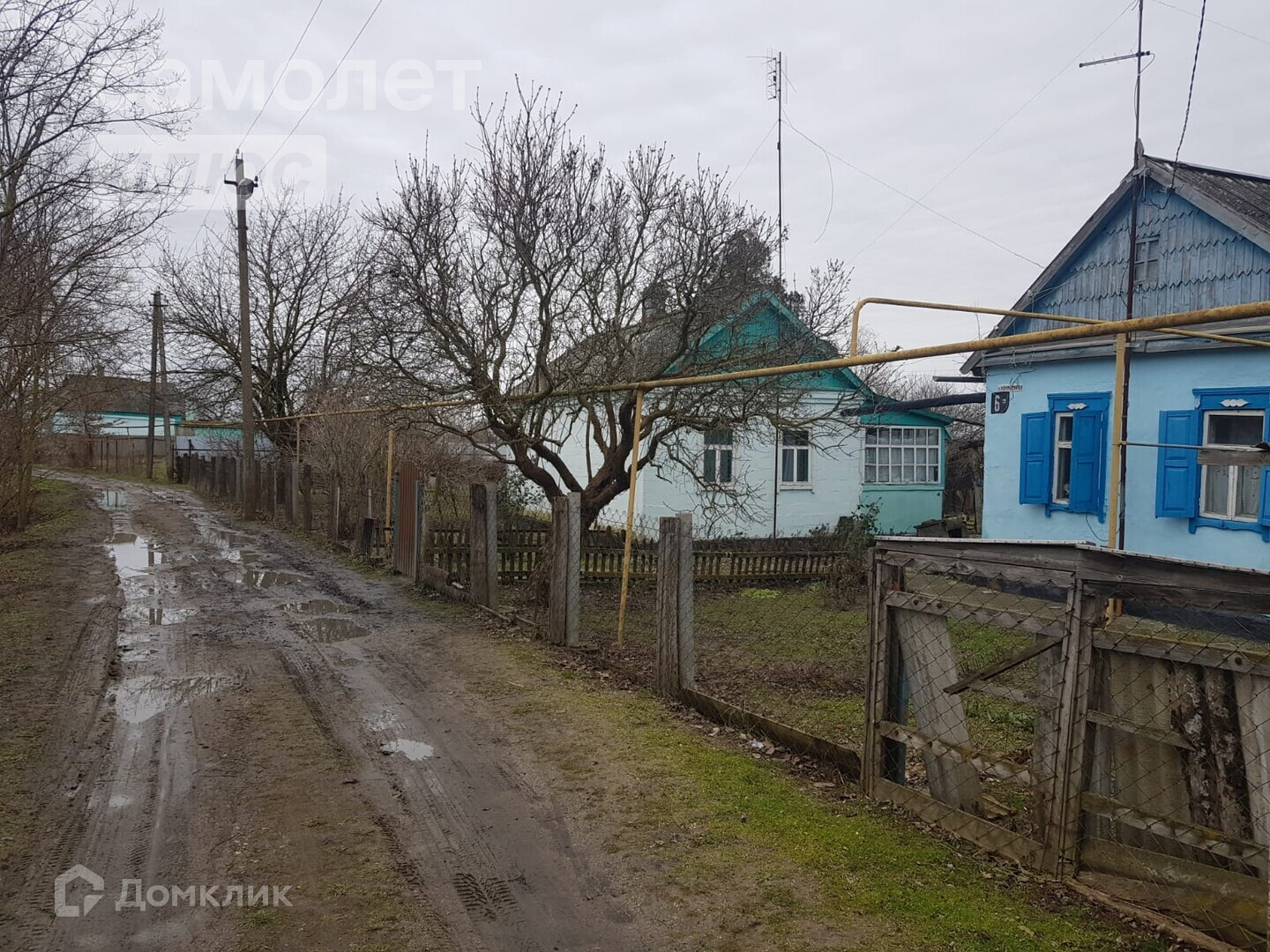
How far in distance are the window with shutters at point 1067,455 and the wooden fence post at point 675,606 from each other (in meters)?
6.78

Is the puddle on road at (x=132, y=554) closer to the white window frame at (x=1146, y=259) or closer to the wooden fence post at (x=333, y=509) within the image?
the wooden fence post at (x=333, y=509)

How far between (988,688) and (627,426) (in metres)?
8.03

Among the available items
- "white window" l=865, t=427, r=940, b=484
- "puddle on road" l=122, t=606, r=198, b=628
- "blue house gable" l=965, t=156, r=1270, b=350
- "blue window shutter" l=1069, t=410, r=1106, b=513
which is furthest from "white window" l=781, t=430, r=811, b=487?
"puddle on road" l=122, t=606, r=198, b=628

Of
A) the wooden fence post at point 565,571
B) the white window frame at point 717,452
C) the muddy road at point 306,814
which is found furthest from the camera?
the white window frame at point 717,452

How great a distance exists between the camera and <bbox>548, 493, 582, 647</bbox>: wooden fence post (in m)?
7.63

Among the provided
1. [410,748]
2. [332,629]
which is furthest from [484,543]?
[410,748]

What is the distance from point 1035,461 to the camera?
38.1 ft

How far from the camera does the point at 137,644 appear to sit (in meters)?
7.73

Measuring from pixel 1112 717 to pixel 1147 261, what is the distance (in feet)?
33.9

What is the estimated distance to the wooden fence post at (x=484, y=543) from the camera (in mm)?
9188

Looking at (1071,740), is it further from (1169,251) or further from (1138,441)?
(1169,251)

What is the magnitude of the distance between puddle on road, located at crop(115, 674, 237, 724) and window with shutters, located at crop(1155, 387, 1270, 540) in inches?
378

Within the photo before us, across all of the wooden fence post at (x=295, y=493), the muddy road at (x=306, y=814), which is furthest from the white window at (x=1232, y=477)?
the wooden fence post at (x=295, y=493)

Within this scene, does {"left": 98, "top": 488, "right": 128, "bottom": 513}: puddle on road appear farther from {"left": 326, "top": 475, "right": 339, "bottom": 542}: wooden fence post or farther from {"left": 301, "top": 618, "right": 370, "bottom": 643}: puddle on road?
{"left": 301, "top": 618, "right": 370, "bottom": 643}: puddle on road
